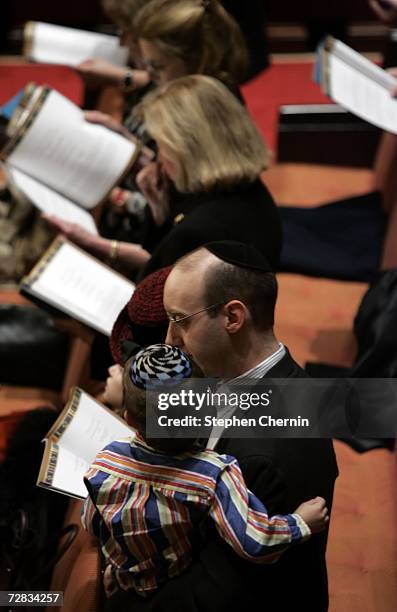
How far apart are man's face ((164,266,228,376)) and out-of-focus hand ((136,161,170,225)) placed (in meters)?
0.80

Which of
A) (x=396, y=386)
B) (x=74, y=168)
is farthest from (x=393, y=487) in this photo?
(x=74, y=168)

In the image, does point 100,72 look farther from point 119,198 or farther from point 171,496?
point 171,496

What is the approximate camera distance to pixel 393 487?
2.23 m

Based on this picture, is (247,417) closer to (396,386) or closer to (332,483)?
(332,483)

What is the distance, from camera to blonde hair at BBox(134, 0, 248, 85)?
2611 millimetres

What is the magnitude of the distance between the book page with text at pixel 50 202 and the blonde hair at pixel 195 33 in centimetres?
58

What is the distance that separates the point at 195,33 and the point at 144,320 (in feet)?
4.02

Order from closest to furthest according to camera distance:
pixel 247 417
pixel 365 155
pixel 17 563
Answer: pixel 247 417
pixel 17 563
pixel 365 155

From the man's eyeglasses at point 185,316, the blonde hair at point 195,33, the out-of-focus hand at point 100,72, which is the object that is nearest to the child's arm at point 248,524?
the man's eyeglasses at point 185,316

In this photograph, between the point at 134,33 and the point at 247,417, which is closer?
the point at 247,417

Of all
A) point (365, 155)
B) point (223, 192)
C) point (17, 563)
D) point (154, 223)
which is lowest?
point (365, 155)

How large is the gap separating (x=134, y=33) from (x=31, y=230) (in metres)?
0.76

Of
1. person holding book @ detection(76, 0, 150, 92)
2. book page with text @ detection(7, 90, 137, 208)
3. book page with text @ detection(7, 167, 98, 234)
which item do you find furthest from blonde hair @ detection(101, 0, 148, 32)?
book page with text @ detection(7, 167, 98, 234)

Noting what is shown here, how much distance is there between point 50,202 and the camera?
8.34 ft
